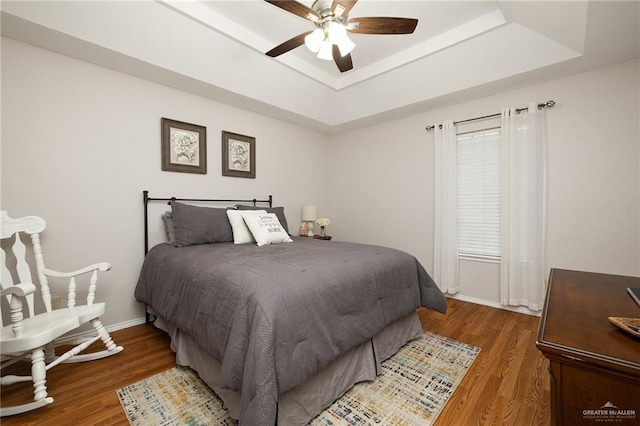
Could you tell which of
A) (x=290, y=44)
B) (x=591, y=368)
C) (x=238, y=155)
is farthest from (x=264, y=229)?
(x=591, y=368)

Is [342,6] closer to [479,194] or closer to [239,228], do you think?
[239,228]

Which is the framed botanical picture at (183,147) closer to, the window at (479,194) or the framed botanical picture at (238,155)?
the framed botanical picture at (238,155)

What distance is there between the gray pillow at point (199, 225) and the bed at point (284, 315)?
11cm

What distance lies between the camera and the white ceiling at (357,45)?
1980 mm

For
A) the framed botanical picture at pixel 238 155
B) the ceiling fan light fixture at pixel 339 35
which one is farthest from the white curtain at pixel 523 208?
the framed botanical picture at pixel 238 155

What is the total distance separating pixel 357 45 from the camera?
9.75ft

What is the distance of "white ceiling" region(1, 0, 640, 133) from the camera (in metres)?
1.98

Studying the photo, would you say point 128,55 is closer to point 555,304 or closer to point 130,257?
point 130,257

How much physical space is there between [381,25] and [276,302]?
195 cm

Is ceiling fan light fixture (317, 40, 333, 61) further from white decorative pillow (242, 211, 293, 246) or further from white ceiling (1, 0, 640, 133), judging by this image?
white decorative pillow (242, 211, 293, 246)

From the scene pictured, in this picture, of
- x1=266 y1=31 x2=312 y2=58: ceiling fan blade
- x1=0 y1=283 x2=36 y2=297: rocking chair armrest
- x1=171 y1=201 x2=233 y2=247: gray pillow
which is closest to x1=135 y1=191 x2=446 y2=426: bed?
x1=171 y1=201 x2=233 y2=247: gray pillow

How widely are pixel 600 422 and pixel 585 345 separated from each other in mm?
195

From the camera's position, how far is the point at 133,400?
5.14ft

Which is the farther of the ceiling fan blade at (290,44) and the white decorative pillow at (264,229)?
the white decorative pillow at (264,229)
